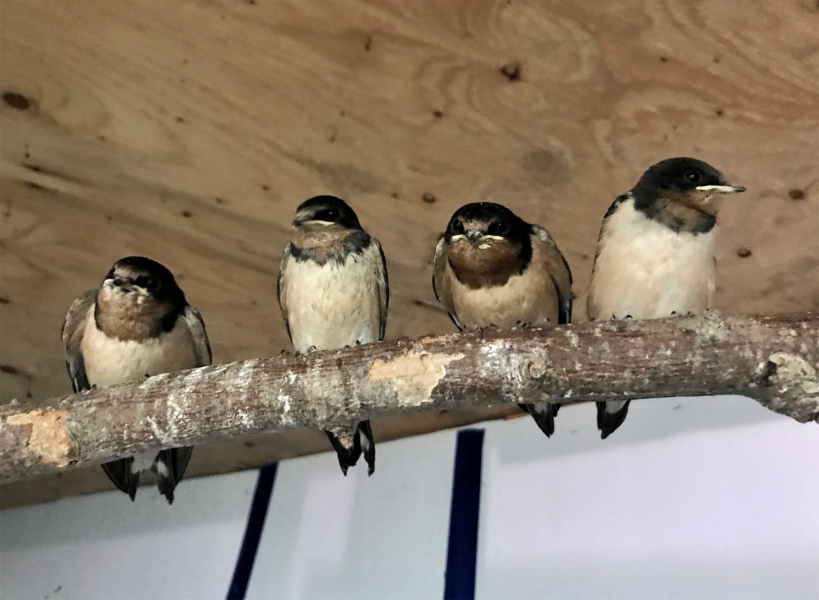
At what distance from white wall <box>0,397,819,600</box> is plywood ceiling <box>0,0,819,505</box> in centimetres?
43

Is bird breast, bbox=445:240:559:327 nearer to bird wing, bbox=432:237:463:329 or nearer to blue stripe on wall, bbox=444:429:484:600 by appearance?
bird wing, bbox=432:237:463:329

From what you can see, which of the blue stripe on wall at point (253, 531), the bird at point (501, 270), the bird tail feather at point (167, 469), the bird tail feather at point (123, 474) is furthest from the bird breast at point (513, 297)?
the blue stripe on wall at point (253, 531)

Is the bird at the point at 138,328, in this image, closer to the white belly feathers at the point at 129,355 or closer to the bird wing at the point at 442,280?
the white belly feathers at the point at 129,355

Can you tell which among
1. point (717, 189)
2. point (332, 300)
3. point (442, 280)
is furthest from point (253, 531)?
point (717, 189)

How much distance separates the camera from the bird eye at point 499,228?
1609 mm

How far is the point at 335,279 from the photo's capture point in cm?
174

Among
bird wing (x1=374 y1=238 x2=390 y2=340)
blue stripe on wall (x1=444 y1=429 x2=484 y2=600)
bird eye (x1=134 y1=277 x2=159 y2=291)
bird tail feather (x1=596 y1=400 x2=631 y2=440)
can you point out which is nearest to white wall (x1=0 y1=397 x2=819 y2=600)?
blue stripe on wall (x1=444 y1=429 x2=484 y2=600)

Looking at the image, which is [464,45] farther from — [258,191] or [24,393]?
[24,393]

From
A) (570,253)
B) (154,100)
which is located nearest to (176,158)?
(154,100)

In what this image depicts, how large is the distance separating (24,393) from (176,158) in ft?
3.66

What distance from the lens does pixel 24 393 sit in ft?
7.78

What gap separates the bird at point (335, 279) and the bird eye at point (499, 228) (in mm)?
312

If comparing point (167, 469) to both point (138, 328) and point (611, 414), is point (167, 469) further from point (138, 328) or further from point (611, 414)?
point (611, 414)

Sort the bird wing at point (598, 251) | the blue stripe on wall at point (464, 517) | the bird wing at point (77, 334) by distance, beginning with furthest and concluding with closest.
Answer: the blue stripe on wall at point (464, 517) → the bird wing at point (77, 334) → the bird wing at point (598, 251)
